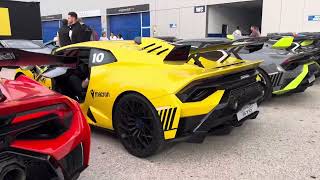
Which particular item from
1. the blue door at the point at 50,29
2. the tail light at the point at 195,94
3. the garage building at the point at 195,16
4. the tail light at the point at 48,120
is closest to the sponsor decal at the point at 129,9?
the garage building at the point at 195,16

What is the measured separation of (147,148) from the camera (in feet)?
11.3

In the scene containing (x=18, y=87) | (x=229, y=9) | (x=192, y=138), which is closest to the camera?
(x=18, y=87)

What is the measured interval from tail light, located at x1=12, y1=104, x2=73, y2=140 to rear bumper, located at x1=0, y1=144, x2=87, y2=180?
0.13 meters

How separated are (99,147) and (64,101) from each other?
1.73m

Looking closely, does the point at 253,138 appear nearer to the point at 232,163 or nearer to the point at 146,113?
the point at 232,163

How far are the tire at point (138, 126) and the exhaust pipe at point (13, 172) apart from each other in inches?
61.1

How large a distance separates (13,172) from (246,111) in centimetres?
261

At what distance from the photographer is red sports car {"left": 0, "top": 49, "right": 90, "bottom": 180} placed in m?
1.92

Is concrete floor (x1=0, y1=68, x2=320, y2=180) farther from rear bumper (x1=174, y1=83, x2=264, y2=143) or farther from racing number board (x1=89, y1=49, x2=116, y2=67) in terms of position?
racing number board (x1=89, y1=49, x2=116, y2=67)

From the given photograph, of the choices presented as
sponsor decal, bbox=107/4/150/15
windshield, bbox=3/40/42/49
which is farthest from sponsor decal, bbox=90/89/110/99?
sponsor decal, bbox=107/4/150/15

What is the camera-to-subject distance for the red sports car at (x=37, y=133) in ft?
6.31

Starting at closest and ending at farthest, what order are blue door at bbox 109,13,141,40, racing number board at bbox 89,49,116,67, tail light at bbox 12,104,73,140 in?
tail light at bbox 12,104,73,140 → racing number board at bbox 89,49,116,67 → blue door at bbox 109,13,141,40

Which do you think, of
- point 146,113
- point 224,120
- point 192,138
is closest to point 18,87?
point 146,113

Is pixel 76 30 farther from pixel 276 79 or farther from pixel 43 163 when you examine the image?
pixel 43 163
